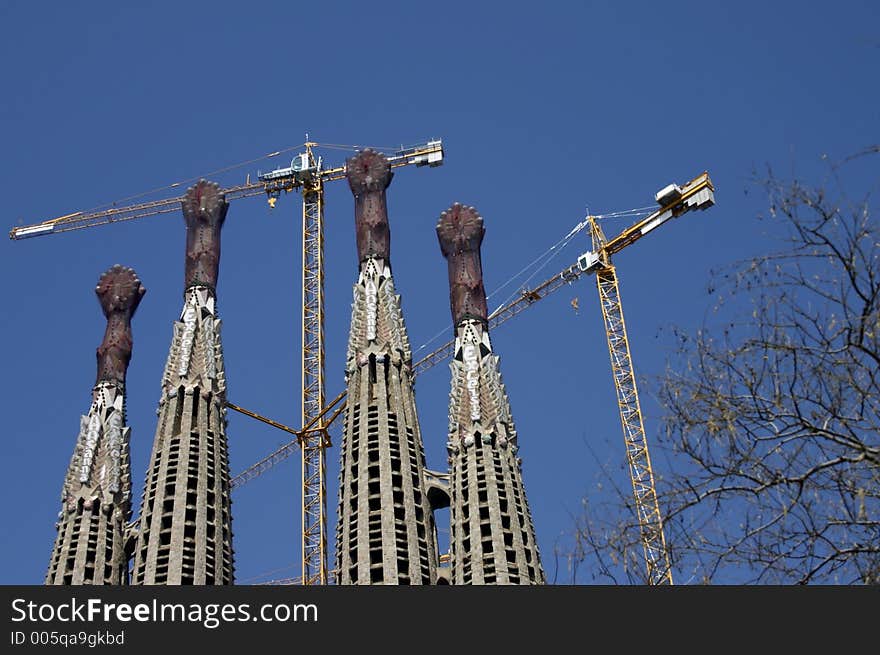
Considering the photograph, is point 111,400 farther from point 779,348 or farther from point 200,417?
point 779,348

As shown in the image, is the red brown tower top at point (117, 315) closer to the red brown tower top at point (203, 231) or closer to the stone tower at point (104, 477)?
the stone tower at point (104, 477)

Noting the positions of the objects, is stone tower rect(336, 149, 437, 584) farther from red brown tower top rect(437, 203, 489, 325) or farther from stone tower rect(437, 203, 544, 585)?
red brown tower top rect(437, 203, 489, 325)

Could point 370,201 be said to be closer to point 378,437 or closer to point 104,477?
point 378,437

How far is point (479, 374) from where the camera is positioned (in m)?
53.5

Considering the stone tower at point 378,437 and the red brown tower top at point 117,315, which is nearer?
Answer: the stone tower at point 378,437

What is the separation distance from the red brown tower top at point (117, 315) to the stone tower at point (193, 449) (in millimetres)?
2704

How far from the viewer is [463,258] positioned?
5656cm

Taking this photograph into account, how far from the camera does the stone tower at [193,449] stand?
4806 cm

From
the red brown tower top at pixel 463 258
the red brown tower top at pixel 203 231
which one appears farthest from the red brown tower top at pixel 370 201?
the red brown tower top at pixel 203 231

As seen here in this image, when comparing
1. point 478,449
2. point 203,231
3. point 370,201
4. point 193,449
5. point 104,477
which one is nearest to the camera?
point 478,449

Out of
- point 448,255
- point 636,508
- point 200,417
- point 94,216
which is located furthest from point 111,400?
point 636,508

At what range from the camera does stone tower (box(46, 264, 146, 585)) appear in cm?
5112

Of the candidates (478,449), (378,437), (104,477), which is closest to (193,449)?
(104,477)

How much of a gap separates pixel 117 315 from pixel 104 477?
25.5 feet
